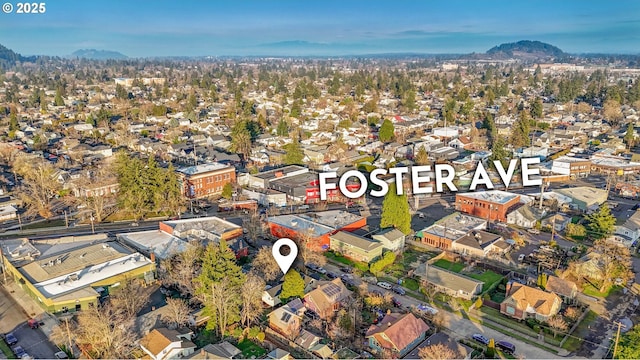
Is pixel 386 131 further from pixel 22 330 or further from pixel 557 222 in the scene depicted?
pixel 22 330

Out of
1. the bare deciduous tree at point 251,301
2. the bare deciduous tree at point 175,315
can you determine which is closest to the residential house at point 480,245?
the bare deciduous tree at point 251,301

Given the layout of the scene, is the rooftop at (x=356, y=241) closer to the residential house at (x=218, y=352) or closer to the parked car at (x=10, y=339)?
the residential house at (x=218, y=352)

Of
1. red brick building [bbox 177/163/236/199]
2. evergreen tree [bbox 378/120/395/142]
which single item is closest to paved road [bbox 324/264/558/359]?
red brick building [bbox 177/163/236/199]

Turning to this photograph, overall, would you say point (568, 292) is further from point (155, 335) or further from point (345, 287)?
point (155, 335)

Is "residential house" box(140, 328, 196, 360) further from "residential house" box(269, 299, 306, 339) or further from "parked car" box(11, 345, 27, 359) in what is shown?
"parked car" box(11, 345, 27, 359)

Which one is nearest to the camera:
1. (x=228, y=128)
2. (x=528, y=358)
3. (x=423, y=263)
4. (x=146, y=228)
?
(x=528, y=358)

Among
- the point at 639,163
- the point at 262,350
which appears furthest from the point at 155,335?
the point at 639,163

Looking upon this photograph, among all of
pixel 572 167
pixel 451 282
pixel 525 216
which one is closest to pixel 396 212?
pixel 451 282
